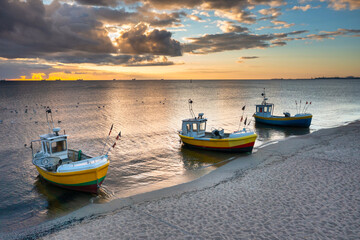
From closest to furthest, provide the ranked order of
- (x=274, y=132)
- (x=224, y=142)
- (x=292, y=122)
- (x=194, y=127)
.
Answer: (x=224, y=142) < (x=194, y=127) < (x=274, y=132) < (x=292, y=122)

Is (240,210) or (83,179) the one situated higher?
(83,179)

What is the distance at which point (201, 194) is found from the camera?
13.8 meters

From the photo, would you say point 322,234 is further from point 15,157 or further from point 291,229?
point 15,157

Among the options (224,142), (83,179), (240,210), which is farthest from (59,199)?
(224,142)

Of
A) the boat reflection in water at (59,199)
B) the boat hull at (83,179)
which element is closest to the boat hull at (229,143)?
the boat hull at (83,179)

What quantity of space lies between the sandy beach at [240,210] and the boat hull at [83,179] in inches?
68.0

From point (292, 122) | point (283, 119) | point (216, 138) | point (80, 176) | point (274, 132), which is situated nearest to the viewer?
point (80, 176)

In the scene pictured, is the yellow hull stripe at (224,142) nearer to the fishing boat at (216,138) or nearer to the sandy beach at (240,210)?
the fishing boat at (216,138)

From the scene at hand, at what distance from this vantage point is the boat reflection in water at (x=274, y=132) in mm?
31556

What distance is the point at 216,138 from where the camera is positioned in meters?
24.1

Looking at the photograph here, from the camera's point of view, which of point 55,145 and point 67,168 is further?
point 55,145

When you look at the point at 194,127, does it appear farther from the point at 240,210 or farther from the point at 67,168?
the point at 240,210

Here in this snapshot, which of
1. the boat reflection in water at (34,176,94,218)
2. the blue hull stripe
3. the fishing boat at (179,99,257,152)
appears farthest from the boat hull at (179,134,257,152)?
the blue hull stripe

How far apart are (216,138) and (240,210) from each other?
1294 centimetres
